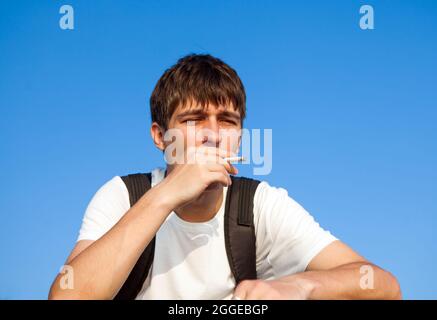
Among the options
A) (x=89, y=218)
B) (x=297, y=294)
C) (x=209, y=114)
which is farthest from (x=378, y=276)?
(x=89, y=218)

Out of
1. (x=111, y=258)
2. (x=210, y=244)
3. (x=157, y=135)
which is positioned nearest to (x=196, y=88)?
(x=157, y=135)

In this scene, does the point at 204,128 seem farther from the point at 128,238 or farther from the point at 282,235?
the point at 128,238

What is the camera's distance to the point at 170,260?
4.66 metres

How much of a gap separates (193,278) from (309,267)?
3.98ft

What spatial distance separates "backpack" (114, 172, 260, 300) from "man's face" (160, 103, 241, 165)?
0.55 meters

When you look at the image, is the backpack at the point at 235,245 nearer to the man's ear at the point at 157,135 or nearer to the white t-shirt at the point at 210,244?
the white t-shirt at the point at 210,244

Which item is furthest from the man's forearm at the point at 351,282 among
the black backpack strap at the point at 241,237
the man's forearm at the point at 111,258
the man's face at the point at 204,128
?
the man's face at the point at 204,128

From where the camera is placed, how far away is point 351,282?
12.1 feet

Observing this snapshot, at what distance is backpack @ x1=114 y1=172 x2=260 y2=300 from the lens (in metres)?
4.39

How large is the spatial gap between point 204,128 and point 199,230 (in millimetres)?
1108

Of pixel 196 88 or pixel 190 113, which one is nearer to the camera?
pixel 190 113

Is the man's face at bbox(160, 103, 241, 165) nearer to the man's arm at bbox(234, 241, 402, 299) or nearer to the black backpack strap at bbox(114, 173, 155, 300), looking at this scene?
Answer: the black backpack strap at bbox(114, 173, 155, 300)

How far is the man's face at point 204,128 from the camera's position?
Result: 4699 mm
